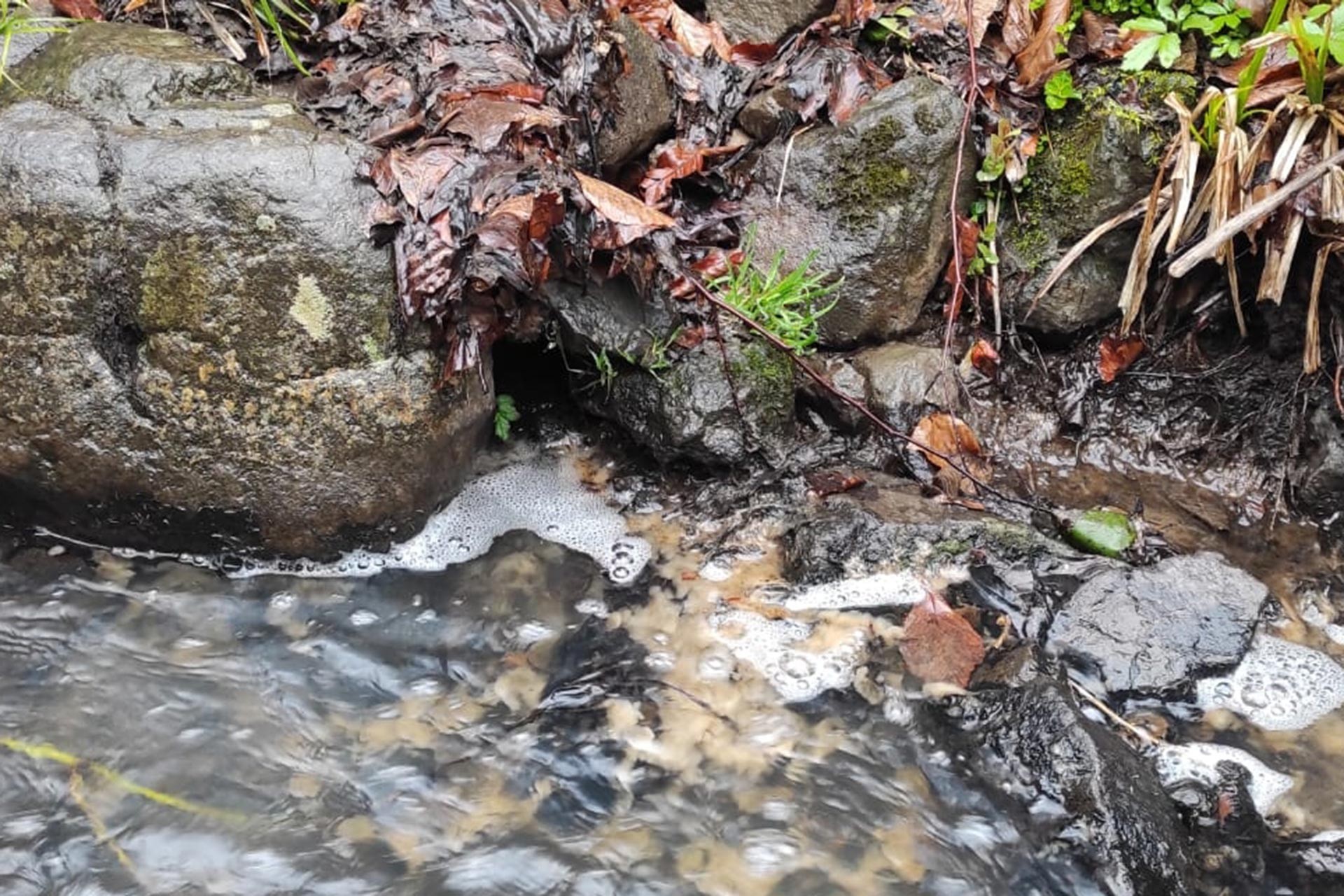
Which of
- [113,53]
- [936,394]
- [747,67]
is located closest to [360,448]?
[113,53]

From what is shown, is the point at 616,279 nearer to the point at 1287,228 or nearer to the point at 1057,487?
the point at 1057,487

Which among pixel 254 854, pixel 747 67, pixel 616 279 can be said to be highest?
pixel 747 67

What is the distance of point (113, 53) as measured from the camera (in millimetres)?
3170

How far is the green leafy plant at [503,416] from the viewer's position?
3.74 metres

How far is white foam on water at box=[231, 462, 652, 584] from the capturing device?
336cm

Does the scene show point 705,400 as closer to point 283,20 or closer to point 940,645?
point 940,645

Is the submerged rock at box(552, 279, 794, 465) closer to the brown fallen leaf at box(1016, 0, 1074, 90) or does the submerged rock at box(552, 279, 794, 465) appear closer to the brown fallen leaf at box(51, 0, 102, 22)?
the brown fallen leaf at box(1016, 0, 1074, 90)

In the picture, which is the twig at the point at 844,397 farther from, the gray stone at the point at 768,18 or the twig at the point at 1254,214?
the gray stone at the point at 768,18

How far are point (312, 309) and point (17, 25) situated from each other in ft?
4.54

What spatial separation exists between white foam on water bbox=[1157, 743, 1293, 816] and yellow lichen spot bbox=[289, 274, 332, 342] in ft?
9.06

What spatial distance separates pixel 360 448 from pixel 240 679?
30.4 inches

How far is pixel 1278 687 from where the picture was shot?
3156 mm

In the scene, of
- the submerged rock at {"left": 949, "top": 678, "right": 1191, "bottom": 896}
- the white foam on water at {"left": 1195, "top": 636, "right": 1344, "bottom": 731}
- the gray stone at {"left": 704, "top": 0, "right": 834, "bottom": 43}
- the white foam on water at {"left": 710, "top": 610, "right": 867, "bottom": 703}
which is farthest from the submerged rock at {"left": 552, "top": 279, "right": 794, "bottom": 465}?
the white foam on water at {"left": 1195, "top": 636, "right": 1344, "bottom": 731}

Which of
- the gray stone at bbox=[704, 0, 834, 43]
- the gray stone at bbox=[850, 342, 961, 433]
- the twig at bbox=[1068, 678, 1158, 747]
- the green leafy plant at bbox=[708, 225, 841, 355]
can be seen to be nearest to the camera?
the twig at bbox=[1068, 678, 1158, 747]
